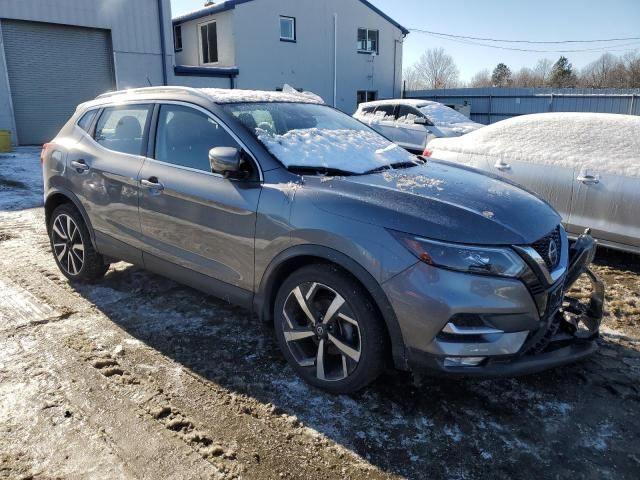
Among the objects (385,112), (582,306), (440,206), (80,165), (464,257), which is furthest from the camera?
(385,112)

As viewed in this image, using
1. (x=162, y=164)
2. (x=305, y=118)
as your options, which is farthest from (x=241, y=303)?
(x=305, y=118)

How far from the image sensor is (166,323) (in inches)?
153

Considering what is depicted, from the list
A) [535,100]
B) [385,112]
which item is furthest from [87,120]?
[535,100]

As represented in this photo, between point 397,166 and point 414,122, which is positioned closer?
point 397,166

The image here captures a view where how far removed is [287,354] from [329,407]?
0.43 m

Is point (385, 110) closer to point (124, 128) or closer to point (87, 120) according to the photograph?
point (87, 120)

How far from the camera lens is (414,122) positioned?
41.7ft

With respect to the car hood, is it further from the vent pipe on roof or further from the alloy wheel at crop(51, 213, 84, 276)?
the vent pipe on roof

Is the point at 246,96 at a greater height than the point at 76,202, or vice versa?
the point at 246,96

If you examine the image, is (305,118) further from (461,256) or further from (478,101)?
(478,101)

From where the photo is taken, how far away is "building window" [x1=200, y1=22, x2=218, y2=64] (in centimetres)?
2236

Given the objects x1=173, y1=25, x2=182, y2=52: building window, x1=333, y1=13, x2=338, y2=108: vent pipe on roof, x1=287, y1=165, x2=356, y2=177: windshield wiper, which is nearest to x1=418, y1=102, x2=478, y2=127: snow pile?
x1=287, y1=165, x2=356, y2=177: windshield wiper

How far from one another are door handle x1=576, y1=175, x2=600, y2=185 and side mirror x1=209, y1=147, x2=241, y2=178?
3.56 meters

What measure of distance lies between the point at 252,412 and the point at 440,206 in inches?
60.1
